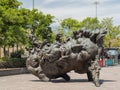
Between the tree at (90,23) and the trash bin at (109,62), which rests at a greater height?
the tree at (90,23)

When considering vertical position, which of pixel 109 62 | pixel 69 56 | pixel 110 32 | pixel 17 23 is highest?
pixel 17 23

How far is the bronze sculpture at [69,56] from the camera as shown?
54.1 ft

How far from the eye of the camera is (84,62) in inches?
663

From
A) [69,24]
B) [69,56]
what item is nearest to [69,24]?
[69,24]

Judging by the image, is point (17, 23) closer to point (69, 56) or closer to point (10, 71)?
point (10, 71)

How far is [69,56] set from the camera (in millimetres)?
16453

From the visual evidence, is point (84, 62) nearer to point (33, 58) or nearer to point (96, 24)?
point (33, 58)

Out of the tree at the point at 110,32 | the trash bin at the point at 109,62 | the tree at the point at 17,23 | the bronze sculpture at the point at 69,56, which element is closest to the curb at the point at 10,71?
the tree at the point at 17,23

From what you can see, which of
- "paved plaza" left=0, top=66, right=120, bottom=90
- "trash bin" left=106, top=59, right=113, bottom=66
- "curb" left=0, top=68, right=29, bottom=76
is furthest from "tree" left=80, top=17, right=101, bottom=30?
"paved plaza" left=0, top=66, right=120, bottom=90

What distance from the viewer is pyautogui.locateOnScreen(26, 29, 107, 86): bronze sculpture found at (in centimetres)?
1648

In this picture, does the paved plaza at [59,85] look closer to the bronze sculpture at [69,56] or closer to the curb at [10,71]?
the bronze sculpture at [69,56]

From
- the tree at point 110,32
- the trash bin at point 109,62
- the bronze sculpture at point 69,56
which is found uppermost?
the bronze sculpture at point 69,56

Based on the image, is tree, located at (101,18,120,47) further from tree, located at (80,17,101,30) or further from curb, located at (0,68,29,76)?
curb, located at (0,68,29,76)

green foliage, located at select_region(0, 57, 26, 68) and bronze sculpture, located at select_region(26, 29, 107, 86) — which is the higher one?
bronze sculpture, located at select_region(26, 29, 107, 86)
